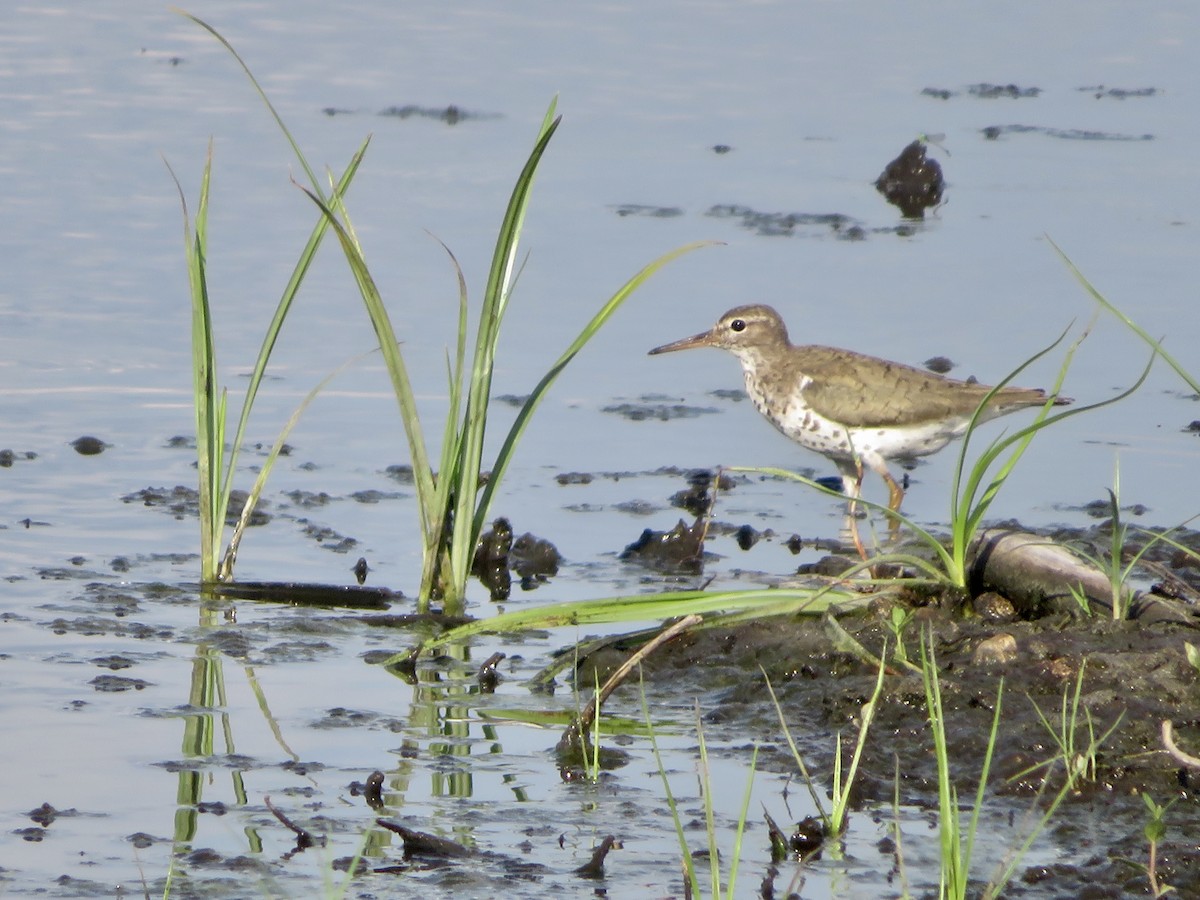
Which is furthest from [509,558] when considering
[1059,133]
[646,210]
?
[1059,133]

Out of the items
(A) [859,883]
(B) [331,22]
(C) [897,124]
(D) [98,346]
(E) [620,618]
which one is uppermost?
(B) [331,22]

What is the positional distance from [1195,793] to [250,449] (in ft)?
15.1

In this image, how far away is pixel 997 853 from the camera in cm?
411

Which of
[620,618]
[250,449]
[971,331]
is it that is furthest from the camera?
[971,331]

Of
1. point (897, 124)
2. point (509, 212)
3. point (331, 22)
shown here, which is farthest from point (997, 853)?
point (331, 22)

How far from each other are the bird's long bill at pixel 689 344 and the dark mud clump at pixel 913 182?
3.15m

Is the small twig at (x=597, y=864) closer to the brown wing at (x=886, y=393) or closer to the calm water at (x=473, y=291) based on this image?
the calm water at (x=473, y=291)

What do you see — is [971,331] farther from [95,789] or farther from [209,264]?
[95,789]

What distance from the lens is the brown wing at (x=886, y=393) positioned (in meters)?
8.43

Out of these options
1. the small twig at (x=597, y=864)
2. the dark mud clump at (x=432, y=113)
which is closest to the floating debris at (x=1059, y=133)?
the dark mud clump at (x=432, y=113)

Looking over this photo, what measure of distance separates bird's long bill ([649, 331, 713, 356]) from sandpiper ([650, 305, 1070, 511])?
248 mm

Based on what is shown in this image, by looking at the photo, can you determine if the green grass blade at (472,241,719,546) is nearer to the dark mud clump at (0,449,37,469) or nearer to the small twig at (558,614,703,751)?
the small twig at (558,614,703,751)

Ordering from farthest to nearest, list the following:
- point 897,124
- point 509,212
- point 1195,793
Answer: point 897,124 → point 509,212 → point 1195,793

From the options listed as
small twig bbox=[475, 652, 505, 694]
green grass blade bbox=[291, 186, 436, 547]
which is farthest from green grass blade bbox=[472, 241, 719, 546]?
small twig bbox=[475, 652, 505, 694]
